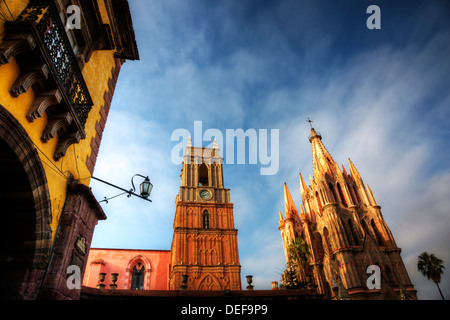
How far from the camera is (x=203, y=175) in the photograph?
4200cm

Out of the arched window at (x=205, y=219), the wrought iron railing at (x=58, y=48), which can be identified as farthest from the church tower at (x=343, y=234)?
the wrought iron railing at (x=58, y=48)

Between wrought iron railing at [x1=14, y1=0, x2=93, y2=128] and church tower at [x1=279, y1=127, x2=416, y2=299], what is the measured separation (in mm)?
31603

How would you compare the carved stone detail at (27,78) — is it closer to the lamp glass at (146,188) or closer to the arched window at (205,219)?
the lamp glass at (146,188)

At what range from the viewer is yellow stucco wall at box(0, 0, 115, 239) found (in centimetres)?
433

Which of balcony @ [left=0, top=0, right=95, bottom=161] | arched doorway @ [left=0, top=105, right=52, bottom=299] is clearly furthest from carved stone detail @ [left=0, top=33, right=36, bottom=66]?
arched doorway @ [left=0, top=105, right=52, bottom=299]

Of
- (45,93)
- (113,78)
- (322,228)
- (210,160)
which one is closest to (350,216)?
(322,228)

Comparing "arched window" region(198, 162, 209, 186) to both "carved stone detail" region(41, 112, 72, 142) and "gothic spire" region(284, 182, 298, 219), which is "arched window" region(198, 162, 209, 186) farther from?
"carved stone detail" region(41, 112, 72, 142)

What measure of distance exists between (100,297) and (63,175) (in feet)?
28.0

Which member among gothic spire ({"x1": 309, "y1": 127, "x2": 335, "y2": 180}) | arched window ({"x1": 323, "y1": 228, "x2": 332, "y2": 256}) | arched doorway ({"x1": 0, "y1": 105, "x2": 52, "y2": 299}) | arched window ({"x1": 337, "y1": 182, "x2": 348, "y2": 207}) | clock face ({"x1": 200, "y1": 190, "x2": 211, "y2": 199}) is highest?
gothic spire ({"x1": 309, "y1": 127, "x2": 335, "y2": 180})

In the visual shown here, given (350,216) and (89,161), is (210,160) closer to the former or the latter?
(350,216)

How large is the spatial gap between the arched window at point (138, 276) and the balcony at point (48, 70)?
105 ft

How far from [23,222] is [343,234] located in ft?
130

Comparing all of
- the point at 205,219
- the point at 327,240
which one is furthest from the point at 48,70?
the point at 327,240
